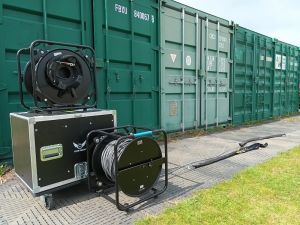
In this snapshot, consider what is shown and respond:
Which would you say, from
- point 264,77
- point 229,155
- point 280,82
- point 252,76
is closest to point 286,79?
point 280,82

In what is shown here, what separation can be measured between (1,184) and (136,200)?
1.73m

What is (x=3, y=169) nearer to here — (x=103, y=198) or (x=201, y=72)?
(x=103, y=198)

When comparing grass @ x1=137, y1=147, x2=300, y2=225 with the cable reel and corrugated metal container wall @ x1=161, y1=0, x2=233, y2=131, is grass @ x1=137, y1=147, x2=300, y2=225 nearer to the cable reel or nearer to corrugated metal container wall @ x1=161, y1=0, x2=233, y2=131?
the cable reel

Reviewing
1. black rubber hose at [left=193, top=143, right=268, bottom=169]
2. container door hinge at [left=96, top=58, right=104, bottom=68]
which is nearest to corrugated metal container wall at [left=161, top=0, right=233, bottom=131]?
container door hinge at [left=96, top=58, right=104, bottom=68]

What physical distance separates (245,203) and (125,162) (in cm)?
128

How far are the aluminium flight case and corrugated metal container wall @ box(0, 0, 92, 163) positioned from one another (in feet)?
2.90

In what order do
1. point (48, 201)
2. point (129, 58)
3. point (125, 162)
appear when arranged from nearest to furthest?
Answer: point (125, 162) < point (48, 201) < point (129, 58)

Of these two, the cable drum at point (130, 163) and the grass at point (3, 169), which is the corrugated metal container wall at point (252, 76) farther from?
the grass at point (3, 169)

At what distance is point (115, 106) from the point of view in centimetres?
486

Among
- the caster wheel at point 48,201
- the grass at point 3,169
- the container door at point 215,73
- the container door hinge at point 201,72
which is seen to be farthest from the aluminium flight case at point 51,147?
the container door at point 215,73

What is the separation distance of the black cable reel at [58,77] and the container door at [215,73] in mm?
4352

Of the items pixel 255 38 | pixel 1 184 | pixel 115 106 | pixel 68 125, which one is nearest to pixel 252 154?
pixel 115 106

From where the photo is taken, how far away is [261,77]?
365 inches

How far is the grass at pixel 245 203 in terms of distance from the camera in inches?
93.9
